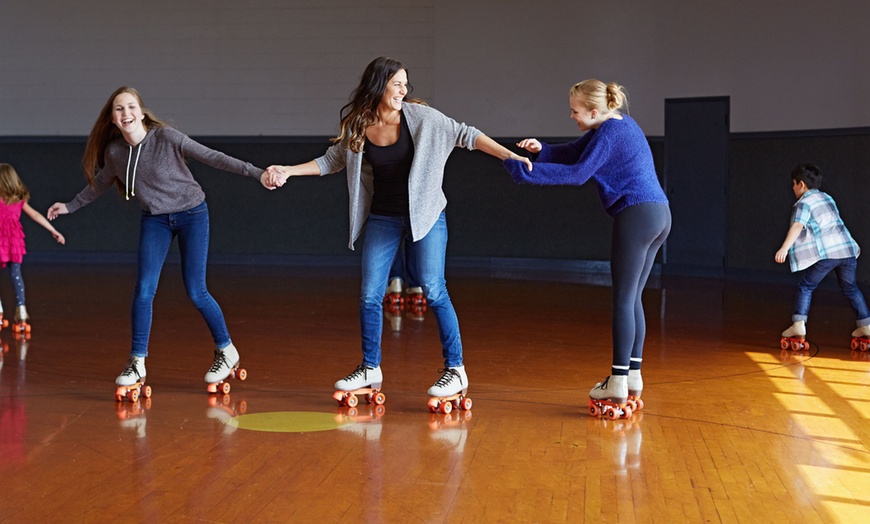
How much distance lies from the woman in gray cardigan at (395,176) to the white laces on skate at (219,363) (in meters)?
0.65

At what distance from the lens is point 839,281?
6.00 m

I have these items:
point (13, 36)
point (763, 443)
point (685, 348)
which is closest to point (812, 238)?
point (685, 348)

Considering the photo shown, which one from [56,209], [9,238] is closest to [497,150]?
[56,209]

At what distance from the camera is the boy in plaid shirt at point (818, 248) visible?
19.3 ft

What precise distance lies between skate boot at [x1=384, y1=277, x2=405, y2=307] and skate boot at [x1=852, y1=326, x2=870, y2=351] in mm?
3301

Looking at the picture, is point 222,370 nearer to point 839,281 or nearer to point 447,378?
point 447,378

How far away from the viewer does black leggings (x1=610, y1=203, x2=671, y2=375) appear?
3996 mm

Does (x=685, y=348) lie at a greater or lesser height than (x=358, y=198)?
lesser

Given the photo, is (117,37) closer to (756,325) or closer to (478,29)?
(478,29)

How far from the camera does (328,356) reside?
5.57 meters

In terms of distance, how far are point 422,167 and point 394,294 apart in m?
3.80

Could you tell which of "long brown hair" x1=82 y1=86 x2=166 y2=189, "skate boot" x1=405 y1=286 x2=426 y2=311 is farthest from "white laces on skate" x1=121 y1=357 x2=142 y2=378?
"skate boot" x1=405 y1=286 x2=426 y2=311

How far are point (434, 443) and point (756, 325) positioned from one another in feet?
13.1

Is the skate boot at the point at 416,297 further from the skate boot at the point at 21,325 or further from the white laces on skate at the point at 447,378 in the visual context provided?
the white laces on skate at the point at 447,378
